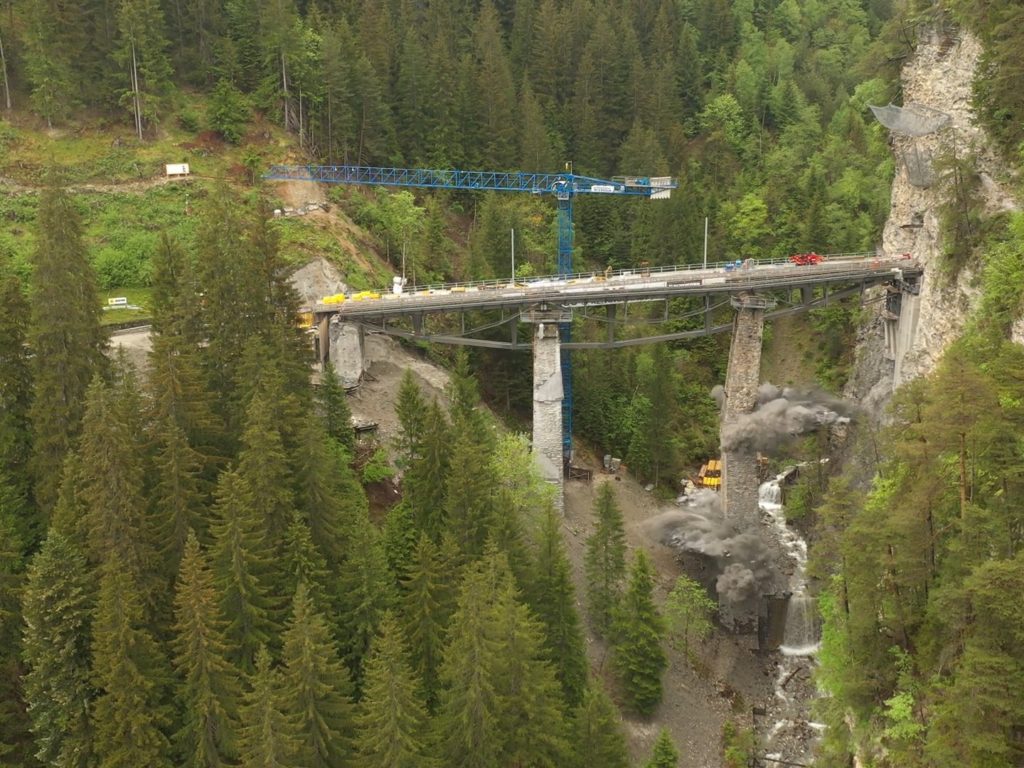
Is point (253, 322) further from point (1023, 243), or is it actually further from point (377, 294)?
point (1023, 243)

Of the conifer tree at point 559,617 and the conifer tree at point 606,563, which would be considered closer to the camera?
the conifer tree at point 559,617

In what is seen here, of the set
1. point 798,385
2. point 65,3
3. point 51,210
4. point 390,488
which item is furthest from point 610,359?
point 65,3

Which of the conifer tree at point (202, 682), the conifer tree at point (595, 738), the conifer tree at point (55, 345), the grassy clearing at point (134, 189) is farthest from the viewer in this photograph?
the grassy clearing at point (134, 189)

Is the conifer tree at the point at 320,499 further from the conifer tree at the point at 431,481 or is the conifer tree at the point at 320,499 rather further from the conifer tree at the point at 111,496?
the conifer tree at the point at 111,496

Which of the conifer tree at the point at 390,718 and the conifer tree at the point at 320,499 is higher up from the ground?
the conifer tree at the point at 320,499

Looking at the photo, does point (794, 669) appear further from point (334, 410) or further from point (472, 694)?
point (334, 410)

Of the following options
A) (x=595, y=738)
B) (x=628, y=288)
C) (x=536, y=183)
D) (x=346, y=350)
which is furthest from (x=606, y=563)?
(x=536, y=183)

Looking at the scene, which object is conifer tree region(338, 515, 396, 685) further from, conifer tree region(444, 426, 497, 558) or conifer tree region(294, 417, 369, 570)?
conifer tree region(444, 426, 497, 558)

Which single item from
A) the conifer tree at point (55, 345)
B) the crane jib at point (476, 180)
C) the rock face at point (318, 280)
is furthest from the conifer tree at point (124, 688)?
the crane jib at point (476, 180)
